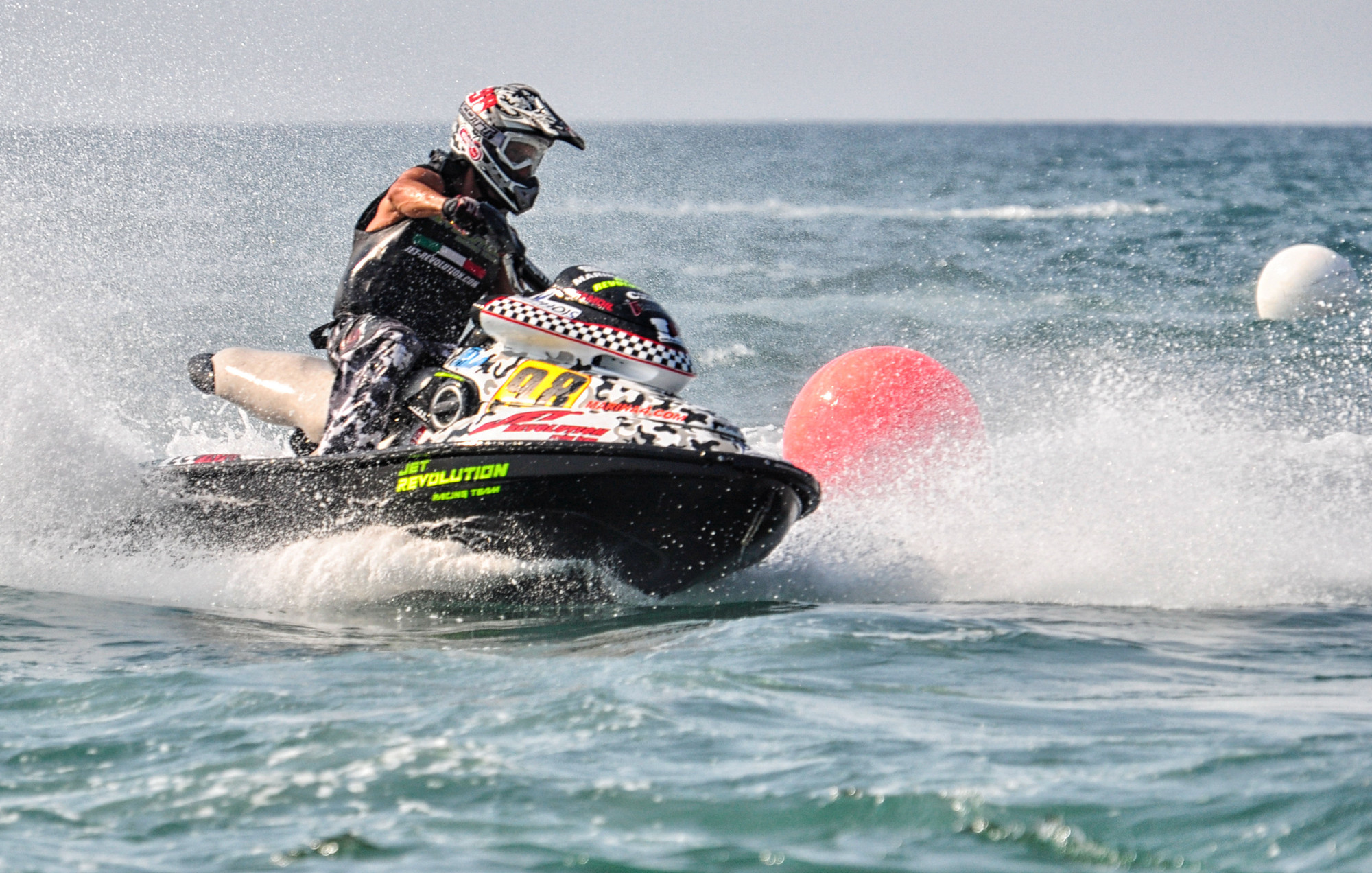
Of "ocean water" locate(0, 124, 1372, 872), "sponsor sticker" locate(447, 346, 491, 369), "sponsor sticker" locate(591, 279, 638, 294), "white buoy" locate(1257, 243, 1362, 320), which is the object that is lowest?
"ocean water" locate(0, 124, 1372, 872)

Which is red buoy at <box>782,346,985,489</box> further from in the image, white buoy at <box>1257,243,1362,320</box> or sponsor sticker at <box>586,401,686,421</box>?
white buoy at <box>1257,243,1362,320</box>

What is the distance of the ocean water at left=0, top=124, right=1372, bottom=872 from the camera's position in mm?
2664

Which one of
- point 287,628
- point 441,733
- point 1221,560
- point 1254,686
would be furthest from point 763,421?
point 441,733

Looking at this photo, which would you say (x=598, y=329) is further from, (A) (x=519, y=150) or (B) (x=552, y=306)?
(A) (x=519, y=150)

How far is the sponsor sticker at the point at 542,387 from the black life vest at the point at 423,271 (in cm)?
71

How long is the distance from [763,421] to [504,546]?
5.03 m

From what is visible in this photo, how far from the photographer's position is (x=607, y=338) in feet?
16.1

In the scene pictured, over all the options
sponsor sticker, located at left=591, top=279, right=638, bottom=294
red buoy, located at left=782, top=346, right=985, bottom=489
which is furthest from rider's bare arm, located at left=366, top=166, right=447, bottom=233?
red buoy, located at left=782, top=346, right=985, bottom=489

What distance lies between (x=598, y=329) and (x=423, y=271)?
36.6 inches

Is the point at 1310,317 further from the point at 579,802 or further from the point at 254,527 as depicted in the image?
the point at 579,802

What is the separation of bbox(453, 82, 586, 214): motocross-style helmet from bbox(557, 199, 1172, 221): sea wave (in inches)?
982

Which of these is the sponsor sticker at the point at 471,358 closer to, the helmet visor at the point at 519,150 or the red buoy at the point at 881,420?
the helmet visor at the point at 519,150

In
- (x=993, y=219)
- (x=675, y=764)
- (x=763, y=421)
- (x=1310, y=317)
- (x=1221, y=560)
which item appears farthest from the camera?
(x=993, y=219)

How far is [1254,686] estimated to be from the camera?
3779mm
